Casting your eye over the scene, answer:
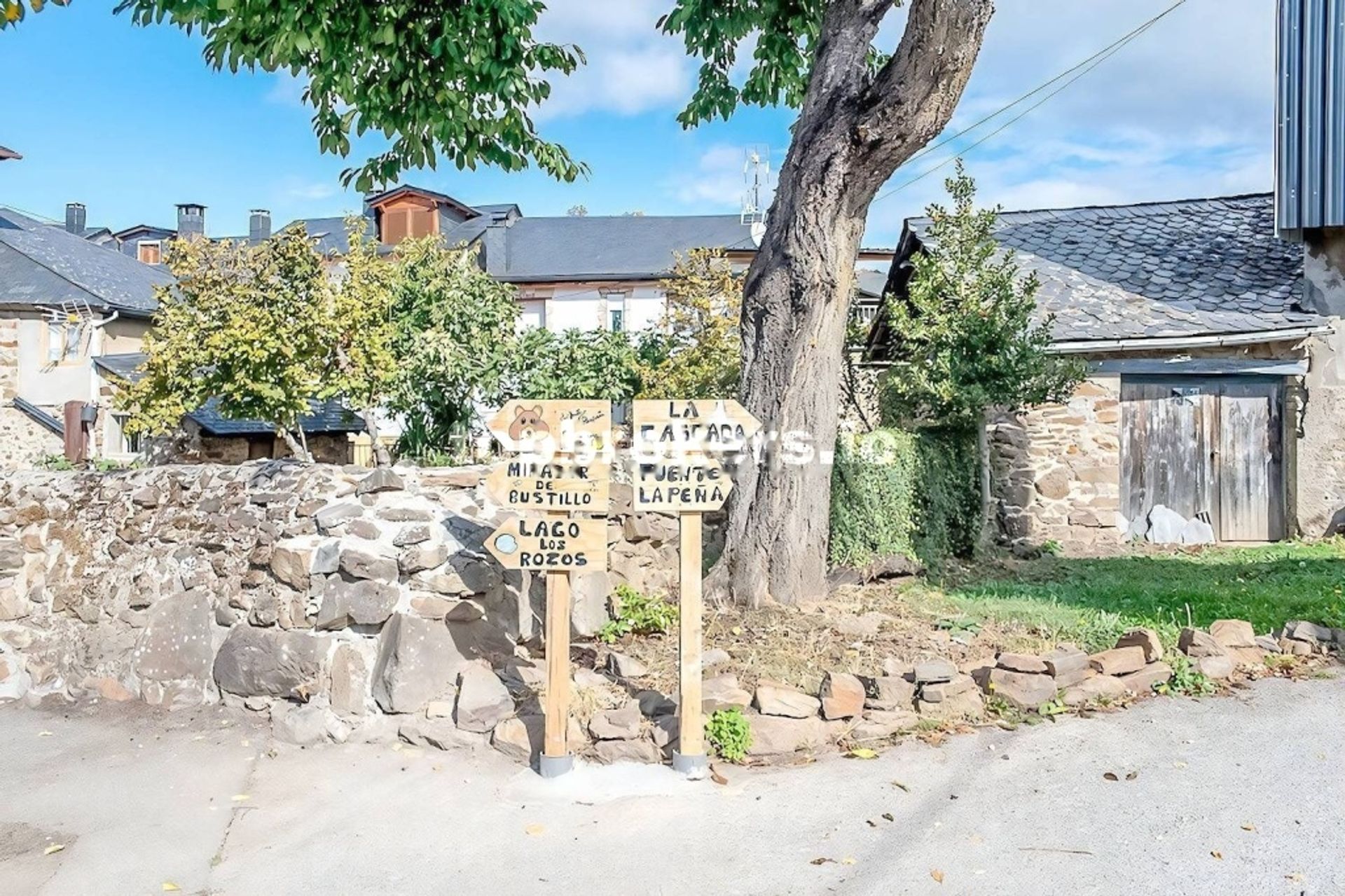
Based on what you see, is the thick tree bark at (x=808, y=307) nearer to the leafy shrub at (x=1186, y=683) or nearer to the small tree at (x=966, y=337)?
the leafy shrub at (x=1186, y=683)

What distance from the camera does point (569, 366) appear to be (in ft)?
39.2

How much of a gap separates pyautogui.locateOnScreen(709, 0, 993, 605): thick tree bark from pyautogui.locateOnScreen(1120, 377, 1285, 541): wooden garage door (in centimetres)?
619

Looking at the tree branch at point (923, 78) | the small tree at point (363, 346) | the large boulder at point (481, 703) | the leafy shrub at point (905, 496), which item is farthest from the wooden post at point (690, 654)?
the small tree at point (363, 346)

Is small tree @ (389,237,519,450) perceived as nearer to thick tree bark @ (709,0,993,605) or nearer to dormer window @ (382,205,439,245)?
thick tree bark @ (709,0,993,605)

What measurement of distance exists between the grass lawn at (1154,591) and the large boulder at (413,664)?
3.87 metres

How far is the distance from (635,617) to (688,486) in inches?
84.9

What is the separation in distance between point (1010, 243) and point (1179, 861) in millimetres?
11578

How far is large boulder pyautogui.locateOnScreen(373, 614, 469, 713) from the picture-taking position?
17.3ft

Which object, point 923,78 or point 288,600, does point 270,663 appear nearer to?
point 288,600

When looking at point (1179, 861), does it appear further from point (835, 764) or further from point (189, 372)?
point (189, 372)

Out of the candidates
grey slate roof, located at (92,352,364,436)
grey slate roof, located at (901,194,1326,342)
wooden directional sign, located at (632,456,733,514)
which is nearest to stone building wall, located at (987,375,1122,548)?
grey slate roof, located at (901,194,1326,342)

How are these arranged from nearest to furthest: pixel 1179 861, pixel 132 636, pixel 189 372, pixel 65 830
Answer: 1. pixel 1179 861
2. pixel 65 830
3. pixel 132 636
4. pixel 189 372

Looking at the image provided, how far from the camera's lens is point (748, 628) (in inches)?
255

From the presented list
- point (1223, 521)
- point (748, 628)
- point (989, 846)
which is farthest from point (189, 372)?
point (1223, 521)
